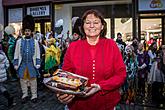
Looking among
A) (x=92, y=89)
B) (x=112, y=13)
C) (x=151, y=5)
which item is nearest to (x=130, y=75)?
(x=92, y=89)

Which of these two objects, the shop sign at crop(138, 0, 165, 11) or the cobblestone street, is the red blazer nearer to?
the cobblestone street

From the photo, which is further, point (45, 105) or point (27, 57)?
point (45, 105)

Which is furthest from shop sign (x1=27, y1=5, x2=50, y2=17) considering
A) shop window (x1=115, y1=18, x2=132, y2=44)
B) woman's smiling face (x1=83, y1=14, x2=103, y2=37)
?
woman's smiling face (x1=83, y1=14, x2=103, y2=37)

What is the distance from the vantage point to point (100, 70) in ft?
9.68

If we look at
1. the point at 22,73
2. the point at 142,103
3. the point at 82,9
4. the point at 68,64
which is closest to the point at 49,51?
the point at 22,73

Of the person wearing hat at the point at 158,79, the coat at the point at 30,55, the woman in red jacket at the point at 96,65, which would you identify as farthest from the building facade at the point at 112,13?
the woman in red jacket at the point at 96,65

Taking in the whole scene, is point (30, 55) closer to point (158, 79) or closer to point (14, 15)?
point (158, 79)

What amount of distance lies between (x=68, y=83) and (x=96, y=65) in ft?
1.18

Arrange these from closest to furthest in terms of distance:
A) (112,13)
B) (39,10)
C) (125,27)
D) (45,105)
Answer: (45,105) → (125,27) → (112,13) → (39,10)

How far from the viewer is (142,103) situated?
8.72 meters

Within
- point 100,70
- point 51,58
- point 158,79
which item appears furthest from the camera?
point 51,58

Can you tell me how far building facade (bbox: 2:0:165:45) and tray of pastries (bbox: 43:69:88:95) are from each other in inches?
495

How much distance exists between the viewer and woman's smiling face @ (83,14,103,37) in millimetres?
3043

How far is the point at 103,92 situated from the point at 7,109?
5675 millimetres
